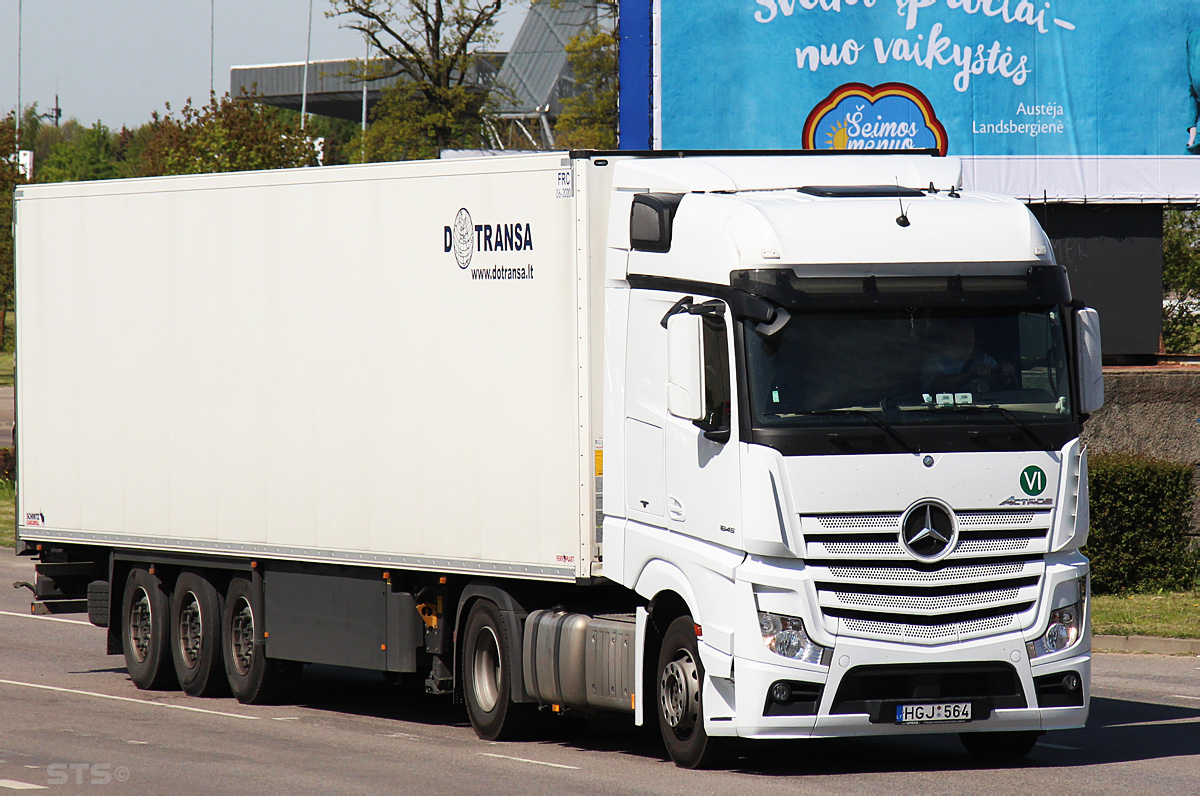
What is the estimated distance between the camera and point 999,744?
11.4 m

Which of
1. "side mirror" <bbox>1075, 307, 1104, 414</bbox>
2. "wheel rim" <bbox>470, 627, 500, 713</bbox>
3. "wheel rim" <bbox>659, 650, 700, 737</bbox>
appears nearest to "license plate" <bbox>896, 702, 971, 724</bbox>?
"wheel rim" <bbox>659, 650, 700, 737</bbox>

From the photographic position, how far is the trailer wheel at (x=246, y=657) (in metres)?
15.0

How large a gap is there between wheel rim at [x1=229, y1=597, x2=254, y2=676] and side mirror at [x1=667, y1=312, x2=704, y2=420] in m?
6.09

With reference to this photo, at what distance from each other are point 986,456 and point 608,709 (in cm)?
317

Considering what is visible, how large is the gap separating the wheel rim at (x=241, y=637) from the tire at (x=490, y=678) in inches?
112

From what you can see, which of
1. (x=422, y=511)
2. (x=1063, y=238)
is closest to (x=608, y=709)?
(x=422, y=511)

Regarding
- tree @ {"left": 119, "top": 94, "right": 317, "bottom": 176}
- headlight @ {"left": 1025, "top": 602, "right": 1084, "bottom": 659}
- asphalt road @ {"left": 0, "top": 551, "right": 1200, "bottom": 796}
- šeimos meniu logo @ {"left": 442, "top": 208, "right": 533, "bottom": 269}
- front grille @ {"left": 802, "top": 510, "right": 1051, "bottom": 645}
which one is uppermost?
tree @ {"left": 119, "top": 94, "right": 317, "bottom": 176}

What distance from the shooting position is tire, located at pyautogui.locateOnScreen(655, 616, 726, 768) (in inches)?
421

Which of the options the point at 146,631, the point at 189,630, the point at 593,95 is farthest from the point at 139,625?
the point at 593,95

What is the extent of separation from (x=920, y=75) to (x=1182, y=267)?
13.8 m

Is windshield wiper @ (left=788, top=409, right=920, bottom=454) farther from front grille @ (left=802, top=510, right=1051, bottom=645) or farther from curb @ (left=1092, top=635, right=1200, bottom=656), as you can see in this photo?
curb @ (left=1092, top=635, right=1200, bottom=656)

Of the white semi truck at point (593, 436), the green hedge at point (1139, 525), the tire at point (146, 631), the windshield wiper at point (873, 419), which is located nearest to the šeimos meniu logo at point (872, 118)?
the green hedge at point (1139, 525)

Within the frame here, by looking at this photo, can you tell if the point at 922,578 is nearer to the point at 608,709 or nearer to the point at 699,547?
the point at 699,547

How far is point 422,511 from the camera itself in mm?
13141
